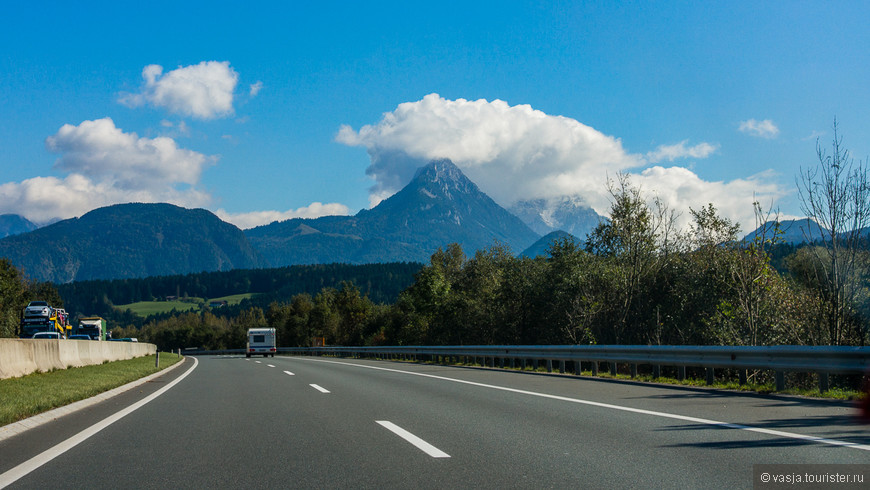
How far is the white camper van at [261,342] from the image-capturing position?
5078cm

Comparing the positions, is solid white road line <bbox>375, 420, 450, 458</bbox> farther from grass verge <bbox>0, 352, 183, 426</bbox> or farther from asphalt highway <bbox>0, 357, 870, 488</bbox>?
grass verge <bbox>0, 352, 183, 426</bbox>

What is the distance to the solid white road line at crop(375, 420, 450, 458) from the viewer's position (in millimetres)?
6008

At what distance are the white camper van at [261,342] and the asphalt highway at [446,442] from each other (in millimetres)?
40794

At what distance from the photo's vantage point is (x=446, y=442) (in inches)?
261

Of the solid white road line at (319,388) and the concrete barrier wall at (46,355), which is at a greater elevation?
the concrete barrier wall at (46,355)

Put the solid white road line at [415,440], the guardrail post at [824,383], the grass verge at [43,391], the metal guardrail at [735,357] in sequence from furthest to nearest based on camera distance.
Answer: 1. the guardrail post at [824,383]
2. the metal guardrail at [735,357]
3. the grass verge at [43,391]
4. the solid white road line at [415,440]

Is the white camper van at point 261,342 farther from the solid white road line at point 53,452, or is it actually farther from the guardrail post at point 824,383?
the guardrail post at point 824,383

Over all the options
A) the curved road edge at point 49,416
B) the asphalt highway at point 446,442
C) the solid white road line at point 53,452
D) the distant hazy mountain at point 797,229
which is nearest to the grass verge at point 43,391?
the curved road edge at point 49,416

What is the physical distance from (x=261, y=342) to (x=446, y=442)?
4684 centimetres

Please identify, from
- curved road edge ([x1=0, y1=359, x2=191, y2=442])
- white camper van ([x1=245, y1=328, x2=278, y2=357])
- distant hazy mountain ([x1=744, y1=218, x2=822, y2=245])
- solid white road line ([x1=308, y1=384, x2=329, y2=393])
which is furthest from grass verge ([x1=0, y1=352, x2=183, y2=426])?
white camper van ([x1=245, y1=328, x2=278, y2=357])

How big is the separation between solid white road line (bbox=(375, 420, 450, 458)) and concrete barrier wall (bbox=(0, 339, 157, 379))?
11.2 metres

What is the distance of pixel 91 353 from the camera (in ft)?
82.5

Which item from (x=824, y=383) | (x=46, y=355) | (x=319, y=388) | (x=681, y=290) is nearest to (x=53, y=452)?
(x=319, y=388)

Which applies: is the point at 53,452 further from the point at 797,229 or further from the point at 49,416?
the point at 797,229
